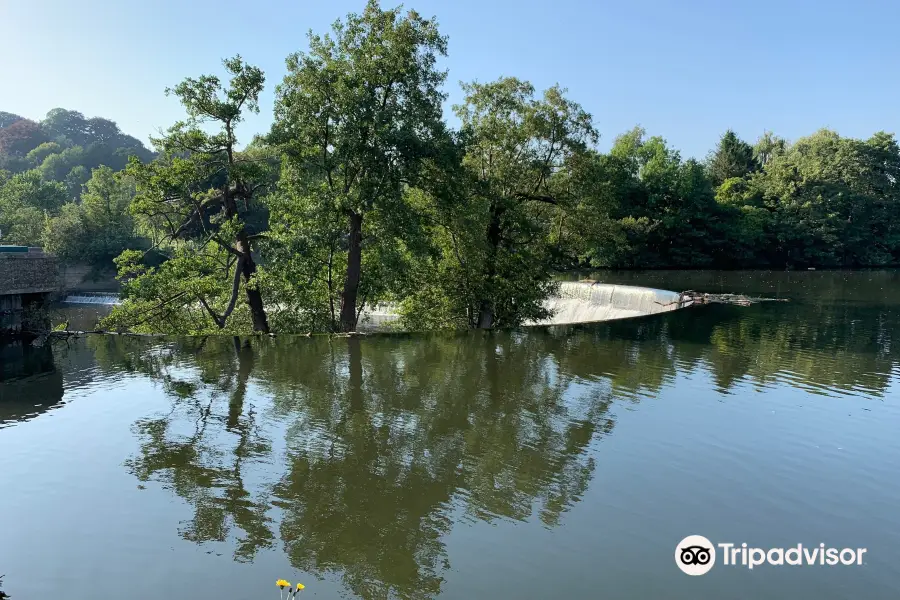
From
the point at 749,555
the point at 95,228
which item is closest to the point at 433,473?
the point at 749,555

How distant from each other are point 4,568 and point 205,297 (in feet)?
45.7

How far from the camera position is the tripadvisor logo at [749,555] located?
608cm

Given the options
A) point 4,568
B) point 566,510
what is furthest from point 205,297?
point 566,510

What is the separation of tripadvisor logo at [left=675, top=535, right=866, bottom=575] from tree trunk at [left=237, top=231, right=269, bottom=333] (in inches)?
600

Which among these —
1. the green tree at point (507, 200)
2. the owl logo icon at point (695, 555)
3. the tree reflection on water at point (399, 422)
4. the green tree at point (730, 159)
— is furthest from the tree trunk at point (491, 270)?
the green tree at point (730, 159)

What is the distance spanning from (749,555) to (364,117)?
13678 millimetres

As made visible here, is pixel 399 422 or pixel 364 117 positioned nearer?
pixel 399 422

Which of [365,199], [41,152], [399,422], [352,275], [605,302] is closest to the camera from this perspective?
[399,422]

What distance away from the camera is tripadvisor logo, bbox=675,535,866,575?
6.08 metres

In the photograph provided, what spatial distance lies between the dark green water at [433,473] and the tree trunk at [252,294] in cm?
445

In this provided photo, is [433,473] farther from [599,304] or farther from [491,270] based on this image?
[599,304]

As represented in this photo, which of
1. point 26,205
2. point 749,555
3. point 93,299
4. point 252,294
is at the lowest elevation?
point 749,555

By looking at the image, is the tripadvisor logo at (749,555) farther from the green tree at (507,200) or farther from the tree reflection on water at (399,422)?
the green tree at (507,200)

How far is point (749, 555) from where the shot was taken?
20.4ft
